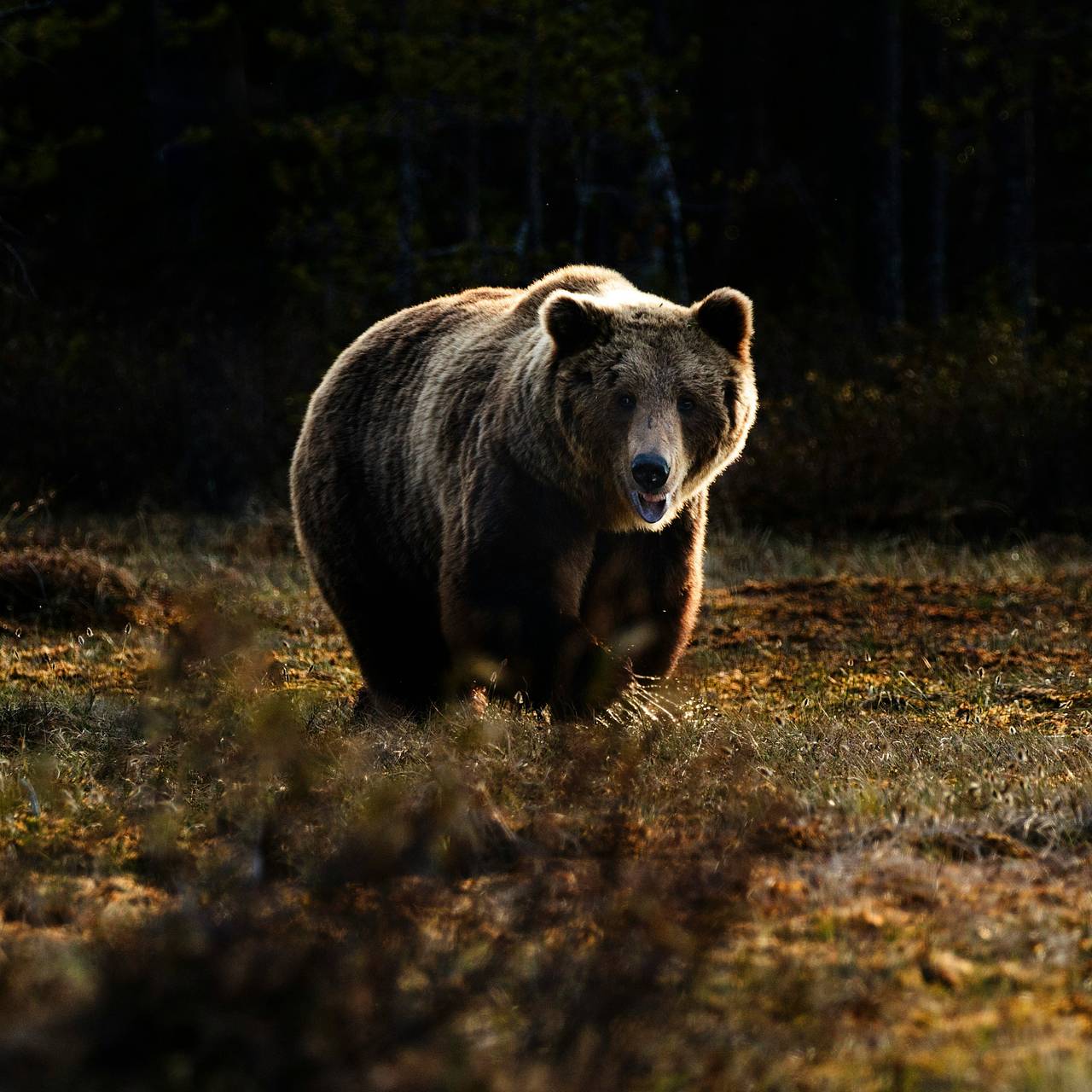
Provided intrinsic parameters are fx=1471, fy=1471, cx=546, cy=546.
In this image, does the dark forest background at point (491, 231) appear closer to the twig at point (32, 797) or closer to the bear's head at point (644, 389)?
the bear's head at point (644, 389)

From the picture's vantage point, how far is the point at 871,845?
3.64 meters

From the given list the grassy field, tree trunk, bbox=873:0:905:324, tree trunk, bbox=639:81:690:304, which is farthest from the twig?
tree trunk, bbox=873:0:905:324

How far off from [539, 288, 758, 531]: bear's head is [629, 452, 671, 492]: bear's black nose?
8 cm

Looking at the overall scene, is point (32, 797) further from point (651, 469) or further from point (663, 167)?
point (663, 167)

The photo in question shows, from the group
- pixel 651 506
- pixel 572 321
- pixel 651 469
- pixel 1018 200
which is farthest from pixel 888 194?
pixel 651 469

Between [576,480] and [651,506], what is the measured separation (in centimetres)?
35

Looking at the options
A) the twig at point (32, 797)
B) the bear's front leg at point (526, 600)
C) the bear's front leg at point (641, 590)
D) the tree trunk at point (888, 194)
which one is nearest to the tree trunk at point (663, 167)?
the tree trunk at point (888, 194)

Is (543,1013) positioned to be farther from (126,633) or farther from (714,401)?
(126,633)

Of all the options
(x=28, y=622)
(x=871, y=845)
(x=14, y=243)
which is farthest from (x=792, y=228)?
(x=871, y=845)

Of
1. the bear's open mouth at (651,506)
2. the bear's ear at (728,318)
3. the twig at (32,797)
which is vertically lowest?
the twig at (32,797)

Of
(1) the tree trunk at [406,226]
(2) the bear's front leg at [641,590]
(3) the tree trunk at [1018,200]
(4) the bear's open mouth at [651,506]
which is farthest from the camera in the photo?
(3) the tree trunk at [1018,200]

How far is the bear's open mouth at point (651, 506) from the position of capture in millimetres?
4867

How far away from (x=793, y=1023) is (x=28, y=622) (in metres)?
5.86

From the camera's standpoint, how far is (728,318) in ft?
17.1
